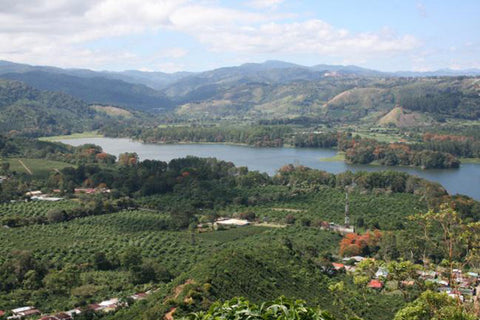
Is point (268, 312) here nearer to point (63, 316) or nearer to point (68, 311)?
point (63, 316)

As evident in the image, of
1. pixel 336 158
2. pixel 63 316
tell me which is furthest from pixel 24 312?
pixel 336 158

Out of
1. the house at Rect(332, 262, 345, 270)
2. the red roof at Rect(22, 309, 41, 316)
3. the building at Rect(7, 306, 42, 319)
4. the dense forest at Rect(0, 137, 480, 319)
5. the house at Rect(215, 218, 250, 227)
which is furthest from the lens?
the house at Rect(215, 218, 250, 227)

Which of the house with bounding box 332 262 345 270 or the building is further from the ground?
the building

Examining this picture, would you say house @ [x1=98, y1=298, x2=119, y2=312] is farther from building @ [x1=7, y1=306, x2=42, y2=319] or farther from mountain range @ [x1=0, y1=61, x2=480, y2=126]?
mountain range @ [x1=0, y1=61, x2=480, y2=126]

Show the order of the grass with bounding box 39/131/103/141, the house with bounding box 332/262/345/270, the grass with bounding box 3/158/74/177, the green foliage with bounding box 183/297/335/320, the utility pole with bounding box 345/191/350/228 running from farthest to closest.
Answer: the grass with bounding box 39/131/103/141 < the grass with bounding box 3/158/74/177 < the utility pole with bounding box 345/191/350/228 < the house with bounding box 332/262/345/270 < the green foliage with bounding box 183/297/335/320

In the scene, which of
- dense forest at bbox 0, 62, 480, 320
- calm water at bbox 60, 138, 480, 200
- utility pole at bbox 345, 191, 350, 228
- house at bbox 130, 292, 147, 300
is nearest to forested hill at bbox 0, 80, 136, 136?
calm water at bbox 60, 138, 480, 200

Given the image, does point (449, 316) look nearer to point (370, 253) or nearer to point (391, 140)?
point (370, 253)
